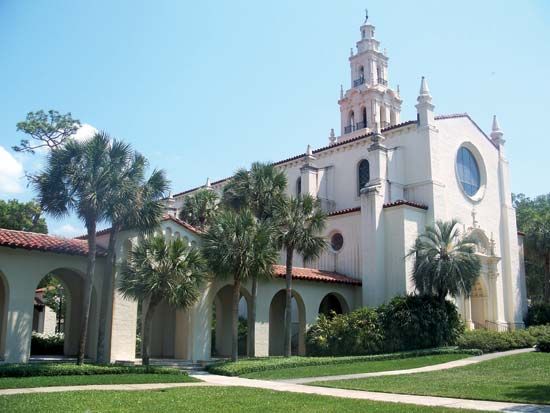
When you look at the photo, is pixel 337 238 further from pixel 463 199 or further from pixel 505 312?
pixel 505 312


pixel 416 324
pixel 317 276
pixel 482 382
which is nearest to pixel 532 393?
pixel 482 382

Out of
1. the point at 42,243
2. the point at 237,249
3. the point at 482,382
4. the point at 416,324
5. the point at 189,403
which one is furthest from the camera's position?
the point at 416,324

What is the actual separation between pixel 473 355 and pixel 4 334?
19.6 metres

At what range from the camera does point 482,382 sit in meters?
17.1

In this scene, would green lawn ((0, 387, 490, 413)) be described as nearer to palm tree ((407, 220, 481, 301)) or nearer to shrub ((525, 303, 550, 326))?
palm tree ((407, 220, 481, 301))

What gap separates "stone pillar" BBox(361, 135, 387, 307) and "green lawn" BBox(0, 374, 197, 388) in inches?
601

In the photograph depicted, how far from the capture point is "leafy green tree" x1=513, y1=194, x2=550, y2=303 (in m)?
41.1

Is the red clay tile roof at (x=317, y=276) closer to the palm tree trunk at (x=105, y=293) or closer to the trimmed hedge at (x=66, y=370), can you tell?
the palm tree trunk at (x=105, y=293)

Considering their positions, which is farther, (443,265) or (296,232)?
(443,265)

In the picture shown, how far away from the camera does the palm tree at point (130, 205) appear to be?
2164 centimetres

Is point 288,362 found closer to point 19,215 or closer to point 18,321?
point 18,321

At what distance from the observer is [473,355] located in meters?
25.5

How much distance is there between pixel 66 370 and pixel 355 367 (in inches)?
430

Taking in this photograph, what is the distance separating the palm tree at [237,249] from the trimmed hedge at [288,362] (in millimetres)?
1521
